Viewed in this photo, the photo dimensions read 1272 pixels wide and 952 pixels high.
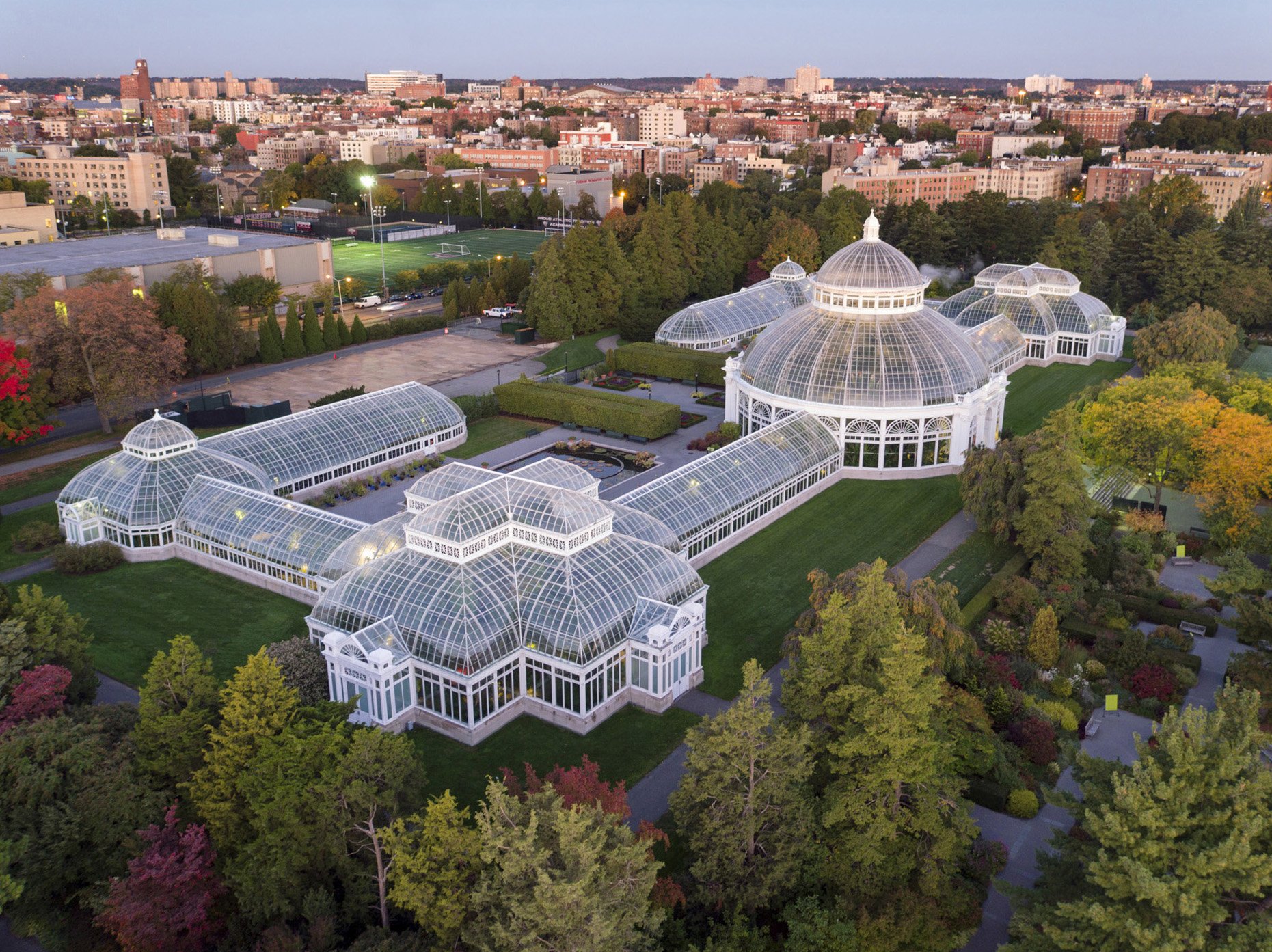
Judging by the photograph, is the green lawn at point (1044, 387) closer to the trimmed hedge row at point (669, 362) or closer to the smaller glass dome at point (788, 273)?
the trimmed hedge row at point (669, 362)

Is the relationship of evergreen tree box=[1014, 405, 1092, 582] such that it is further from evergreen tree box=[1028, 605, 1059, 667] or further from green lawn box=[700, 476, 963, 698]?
green lawn box=[700, 476, 963, 698]

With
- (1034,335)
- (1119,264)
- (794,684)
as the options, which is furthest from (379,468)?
(1119,264)

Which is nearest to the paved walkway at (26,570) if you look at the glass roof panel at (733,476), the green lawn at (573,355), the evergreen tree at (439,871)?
the glass roof panel at (733,476)

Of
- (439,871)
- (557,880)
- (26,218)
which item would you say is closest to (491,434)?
(439,871)

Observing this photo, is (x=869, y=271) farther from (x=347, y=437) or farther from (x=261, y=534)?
(x=261, y=534)

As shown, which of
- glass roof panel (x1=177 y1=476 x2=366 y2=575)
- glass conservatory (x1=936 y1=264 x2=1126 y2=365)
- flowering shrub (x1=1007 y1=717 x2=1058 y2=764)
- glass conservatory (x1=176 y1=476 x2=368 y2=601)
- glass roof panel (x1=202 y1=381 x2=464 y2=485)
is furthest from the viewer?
glass conservatory (x1=936 y1=264 x2=1126 y2=365)

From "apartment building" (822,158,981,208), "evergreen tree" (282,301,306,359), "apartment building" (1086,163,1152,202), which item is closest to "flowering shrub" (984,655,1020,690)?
"evergreen tree" (282,301,306,359)

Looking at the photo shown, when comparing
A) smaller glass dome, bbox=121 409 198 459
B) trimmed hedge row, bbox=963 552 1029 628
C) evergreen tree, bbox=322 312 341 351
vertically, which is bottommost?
trimmed hedge row, bbox=963 552 1029 628
